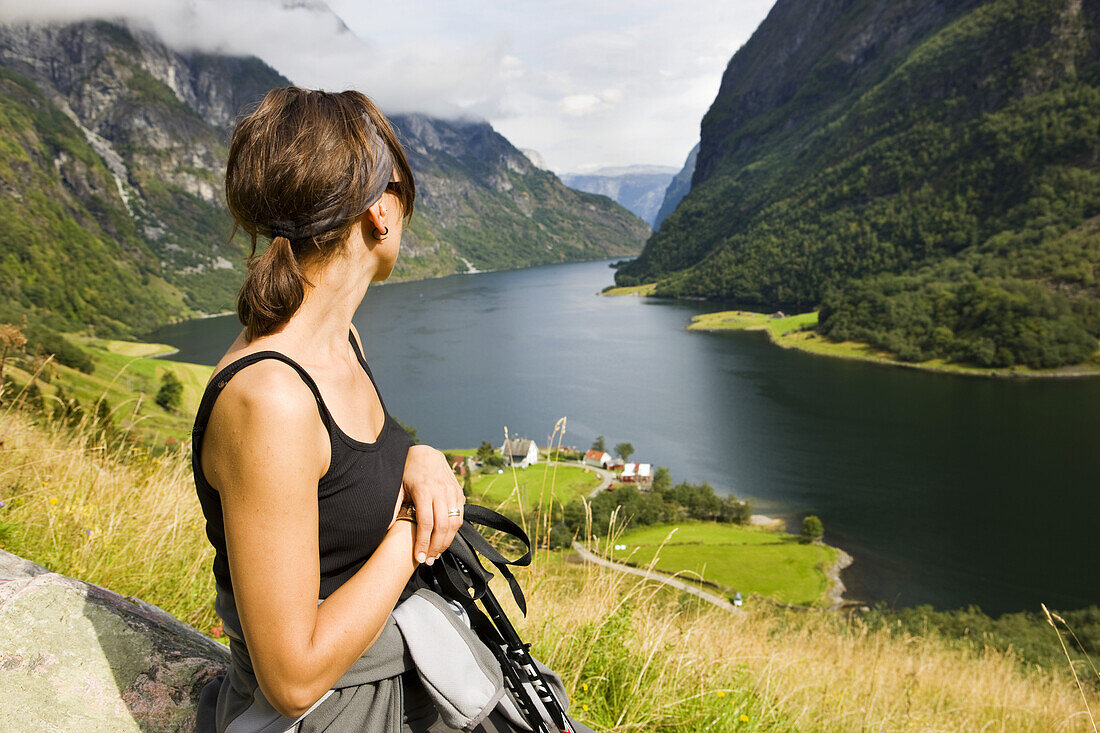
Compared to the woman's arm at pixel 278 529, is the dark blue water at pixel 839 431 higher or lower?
lower

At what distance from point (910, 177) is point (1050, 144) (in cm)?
1987

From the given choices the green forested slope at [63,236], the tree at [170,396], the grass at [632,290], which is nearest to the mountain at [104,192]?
the green forested slope at [63,236]

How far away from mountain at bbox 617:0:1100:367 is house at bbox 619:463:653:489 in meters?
41.9

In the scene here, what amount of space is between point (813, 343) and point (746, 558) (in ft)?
162

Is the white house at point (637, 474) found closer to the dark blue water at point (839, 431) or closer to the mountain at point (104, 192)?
the dark blue water at point (839, 431)

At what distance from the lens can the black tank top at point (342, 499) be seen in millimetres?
1067

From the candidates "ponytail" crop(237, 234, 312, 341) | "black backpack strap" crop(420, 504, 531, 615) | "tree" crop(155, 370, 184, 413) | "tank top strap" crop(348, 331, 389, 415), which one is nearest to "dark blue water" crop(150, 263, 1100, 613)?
"tree" crop(155, 370, 184, 413)

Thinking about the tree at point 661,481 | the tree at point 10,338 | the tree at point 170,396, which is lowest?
the tree at point 661,481

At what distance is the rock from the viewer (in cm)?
134

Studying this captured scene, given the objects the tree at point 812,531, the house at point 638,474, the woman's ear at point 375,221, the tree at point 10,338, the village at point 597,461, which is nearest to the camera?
the woman's ear at point 375,221

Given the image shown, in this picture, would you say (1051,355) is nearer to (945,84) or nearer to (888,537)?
(888,537)

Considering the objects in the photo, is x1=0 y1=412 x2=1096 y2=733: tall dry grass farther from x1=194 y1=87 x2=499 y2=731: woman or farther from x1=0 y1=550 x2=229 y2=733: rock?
x1=194 y1=87 x2=499 y2=731: woman

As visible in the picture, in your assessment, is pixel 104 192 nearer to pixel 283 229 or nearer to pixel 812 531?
pixel 812 531

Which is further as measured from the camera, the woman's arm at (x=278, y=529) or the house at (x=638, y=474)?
the house at (x=638, y=474)
